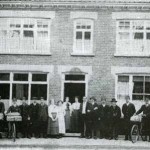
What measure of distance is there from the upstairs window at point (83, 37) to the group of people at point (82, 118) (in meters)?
2.35

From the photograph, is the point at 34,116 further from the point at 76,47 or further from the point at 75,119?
the point at 76,47

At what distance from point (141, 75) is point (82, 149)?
212 inches

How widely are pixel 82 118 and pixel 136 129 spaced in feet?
7.61

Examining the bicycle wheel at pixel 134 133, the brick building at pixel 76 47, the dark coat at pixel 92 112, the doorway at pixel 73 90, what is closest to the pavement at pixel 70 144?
the bicycle wheel at pixel 134 133

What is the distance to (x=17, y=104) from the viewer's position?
660 inches

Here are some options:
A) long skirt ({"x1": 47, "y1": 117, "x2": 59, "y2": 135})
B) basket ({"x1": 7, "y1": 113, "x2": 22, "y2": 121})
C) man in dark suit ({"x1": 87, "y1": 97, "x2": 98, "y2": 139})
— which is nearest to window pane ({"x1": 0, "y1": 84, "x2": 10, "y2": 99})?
basket ({"x1": 7, "y1": 113, "x2": 22, "y2": 121})

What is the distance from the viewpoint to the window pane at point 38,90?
17422mm

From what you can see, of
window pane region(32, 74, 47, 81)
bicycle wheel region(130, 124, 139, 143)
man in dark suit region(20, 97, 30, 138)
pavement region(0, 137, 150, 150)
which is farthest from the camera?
window pane region(32, 74, 47, 81)

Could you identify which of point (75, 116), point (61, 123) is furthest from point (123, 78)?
point (61, 123)

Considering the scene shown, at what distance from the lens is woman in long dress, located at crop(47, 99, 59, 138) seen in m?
16.2

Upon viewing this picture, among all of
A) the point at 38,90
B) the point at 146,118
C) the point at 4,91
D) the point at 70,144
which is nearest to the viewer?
the point at 70,144

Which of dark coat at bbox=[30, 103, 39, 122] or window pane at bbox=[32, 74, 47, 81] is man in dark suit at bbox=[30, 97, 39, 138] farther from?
window pane at bbox=[32, 74, 47, 81]

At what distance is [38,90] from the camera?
17.5 metres

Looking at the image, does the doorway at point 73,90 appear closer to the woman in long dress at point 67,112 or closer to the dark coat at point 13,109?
the woman in long dress at point 67,112
